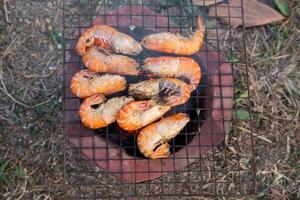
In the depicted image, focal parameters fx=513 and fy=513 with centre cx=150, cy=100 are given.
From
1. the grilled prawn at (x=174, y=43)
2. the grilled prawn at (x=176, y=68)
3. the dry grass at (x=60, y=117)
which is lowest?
the dry grass at (x=60, y=117)

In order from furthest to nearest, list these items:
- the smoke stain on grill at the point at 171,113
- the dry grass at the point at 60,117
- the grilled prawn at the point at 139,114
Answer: the dry grass at the point at 60,117 < the smoke stain on grill at the point at 171,113 < the grilled prawn at the point at 139,114

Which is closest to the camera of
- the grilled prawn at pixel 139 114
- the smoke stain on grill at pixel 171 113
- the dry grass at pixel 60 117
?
the grilled prawn at pixel 139 114

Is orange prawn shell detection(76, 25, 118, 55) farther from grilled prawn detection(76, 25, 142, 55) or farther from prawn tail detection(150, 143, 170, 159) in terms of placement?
prawn tail detection(150, 143, 170, 159)

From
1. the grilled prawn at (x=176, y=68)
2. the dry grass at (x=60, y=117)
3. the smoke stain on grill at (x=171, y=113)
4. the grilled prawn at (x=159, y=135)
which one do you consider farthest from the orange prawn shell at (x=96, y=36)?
the dry grass at (x=60, y=117)

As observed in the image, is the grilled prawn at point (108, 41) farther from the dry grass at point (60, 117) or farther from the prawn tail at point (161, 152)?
the dry grass at point (60, 117)

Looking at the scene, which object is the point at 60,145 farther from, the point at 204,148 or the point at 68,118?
the point at 204,148

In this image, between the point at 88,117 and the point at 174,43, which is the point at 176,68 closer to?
the point at 174,43
